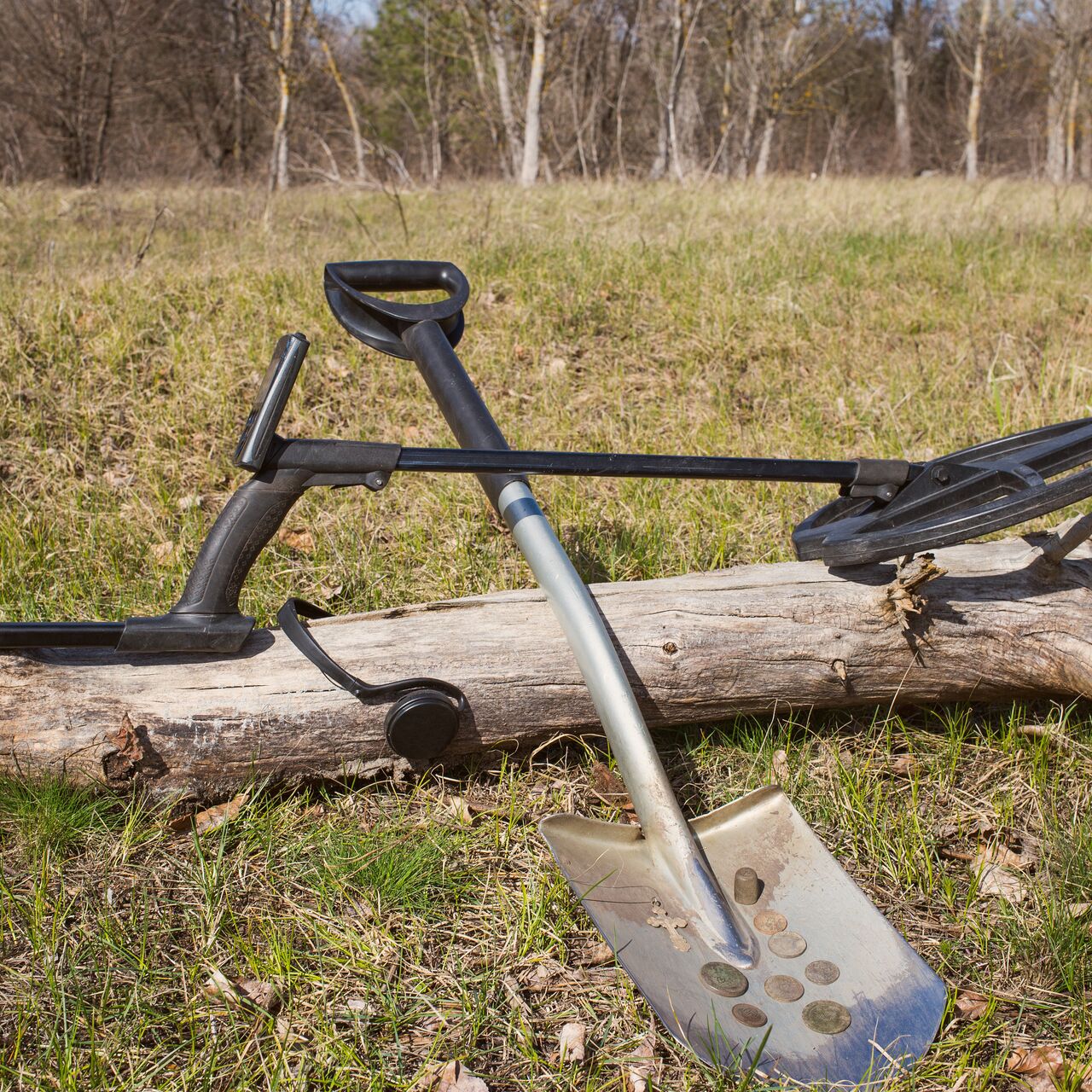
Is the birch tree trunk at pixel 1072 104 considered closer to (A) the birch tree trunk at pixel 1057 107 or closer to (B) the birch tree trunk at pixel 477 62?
(A) the birch tree trunk at pixel 1057 107

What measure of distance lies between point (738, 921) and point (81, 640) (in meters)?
1.37

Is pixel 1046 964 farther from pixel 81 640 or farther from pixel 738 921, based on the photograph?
pixel 81 640

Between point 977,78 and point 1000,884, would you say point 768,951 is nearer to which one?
point 1000,884

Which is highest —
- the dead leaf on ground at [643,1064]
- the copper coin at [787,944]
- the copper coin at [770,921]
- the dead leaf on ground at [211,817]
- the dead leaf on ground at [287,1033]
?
the dead leaf on ground at [211,817]

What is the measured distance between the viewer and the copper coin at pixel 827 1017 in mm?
1474

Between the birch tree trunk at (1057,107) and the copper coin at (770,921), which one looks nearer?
the copper coin at (770,921)

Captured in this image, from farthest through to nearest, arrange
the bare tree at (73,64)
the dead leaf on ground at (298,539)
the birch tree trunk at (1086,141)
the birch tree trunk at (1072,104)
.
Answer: the birch tree trunk at (1086,141) → the birch tree trunk at (1072,104) → the bare tree at (73,64) → the dead leaf on ground at (298,539)

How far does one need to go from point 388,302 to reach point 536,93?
1029 centimetres

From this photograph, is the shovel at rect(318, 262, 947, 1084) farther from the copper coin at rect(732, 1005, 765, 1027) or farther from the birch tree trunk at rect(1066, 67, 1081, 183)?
the birch tree trunk at rect(1066, 67, 1081, 183)

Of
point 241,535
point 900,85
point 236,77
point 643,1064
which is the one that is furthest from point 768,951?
point 900,85

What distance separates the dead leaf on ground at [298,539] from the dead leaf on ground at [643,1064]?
1911mm

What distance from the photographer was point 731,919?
1.65 meters

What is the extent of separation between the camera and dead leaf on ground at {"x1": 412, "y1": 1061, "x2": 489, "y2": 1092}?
147 centimetres

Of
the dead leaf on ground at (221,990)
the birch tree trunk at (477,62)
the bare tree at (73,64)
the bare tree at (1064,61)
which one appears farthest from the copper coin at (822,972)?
the bare tree at (1064,61)
